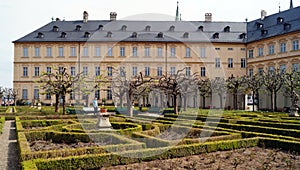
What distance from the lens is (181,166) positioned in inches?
302

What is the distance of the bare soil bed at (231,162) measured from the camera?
7.55 metres

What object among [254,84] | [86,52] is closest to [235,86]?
[254,84]

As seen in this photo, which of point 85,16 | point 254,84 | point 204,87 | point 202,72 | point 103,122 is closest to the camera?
point 103,122

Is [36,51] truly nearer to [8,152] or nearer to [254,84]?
→ [254,84]

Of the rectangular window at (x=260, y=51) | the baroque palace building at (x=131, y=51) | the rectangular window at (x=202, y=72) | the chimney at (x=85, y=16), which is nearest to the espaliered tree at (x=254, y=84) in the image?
the rectangular window at (x=260, y=51)

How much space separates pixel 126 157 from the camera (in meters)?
7.82

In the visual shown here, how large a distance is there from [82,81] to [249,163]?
18.5 meters

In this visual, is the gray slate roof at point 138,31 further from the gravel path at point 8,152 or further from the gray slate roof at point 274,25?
the gravel path at point 8,152

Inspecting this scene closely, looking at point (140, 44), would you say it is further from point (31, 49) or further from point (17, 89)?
point (17, 89)

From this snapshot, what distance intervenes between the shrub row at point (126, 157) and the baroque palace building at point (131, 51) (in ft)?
103

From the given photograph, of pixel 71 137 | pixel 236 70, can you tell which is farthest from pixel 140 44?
pixel 71 137

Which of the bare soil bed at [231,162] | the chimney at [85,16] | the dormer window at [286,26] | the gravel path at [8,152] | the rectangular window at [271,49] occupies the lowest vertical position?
the gravel path at [8,152]

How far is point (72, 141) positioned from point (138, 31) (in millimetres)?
32945

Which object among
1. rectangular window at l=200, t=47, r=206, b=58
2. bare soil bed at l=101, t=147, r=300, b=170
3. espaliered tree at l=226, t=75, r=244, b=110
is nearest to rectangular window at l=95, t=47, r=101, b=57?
rectangular window at l=200, t=47, r=206, b=58
